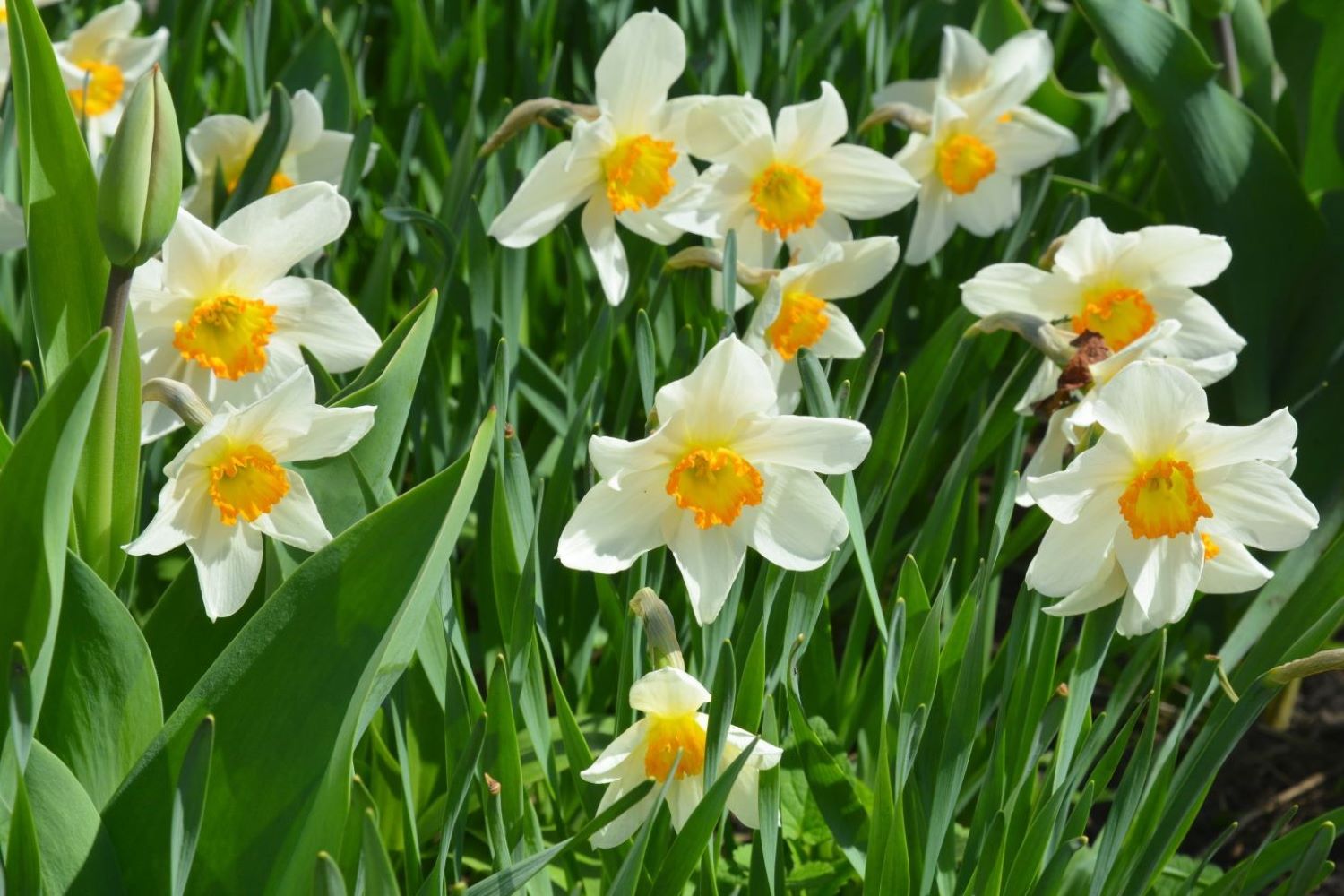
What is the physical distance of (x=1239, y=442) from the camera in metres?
1.27

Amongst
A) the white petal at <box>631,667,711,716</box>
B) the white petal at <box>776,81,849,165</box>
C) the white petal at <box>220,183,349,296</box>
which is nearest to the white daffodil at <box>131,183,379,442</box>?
the white petal at <box>220,183,349,296</box>

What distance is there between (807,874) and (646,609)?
410 millimetres

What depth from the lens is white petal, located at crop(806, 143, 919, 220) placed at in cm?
182

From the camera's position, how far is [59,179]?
1.25 metres

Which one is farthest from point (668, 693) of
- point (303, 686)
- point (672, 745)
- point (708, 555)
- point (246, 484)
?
point (246, 484)

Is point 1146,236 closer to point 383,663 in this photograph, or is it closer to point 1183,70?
point 1183,70

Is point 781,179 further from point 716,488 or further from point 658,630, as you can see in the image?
point 658,630

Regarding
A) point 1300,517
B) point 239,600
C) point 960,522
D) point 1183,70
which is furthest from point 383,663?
point 1183,70

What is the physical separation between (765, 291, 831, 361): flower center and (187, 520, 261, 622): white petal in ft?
2.20

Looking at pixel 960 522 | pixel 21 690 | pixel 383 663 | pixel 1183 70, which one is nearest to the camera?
pixel 21 690

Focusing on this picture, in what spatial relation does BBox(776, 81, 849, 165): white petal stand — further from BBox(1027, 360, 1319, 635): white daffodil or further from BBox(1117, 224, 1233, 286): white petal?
BBox(1027, 360, 1319, 635): white daffodil

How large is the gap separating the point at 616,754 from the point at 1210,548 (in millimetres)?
634

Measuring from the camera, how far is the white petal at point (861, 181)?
5.98 ft

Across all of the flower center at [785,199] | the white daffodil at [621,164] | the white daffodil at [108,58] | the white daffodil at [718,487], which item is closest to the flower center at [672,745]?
the white daffodil at [718,487]
